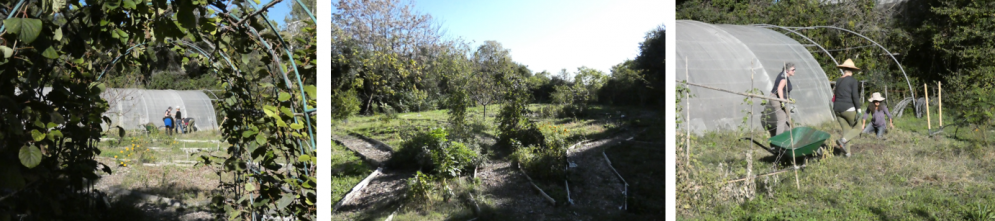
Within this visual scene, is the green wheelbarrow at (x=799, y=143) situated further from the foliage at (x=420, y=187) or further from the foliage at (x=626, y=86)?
the foliage at (x=420, y=187)

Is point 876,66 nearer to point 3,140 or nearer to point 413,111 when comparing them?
point 413,111

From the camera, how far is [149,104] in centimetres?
415

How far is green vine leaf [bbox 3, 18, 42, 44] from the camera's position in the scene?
118 cm

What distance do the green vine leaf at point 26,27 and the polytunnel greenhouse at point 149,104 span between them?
3205 millimetres

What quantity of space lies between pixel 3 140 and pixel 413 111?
1.32 meters

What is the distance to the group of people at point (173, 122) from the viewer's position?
428 centimetres

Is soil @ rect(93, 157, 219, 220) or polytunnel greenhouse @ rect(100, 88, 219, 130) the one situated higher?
polytunnel greenhouse @ rect(100, 88, 219, 130)

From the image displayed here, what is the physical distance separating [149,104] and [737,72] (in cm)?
510

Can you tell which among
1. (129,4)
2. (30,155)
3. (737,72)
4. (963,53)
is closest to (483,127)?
(129,4)

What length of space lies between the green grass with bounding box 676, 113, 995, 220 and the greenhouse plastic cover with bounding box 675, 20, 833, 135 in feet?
0.56

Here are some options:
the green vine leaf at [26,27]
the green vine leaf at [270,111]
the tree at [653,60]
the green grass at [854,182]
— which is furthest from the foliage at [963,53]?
the green vine leaf at [26,27]

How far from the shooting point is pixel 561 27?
7.11 feet

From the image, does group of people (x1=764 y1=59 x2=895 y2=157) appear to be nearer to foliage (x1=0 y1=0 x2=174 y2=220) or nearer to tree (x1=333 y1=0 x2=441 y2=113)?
tree (x1=333 y1=0 x2=441 y2=113)

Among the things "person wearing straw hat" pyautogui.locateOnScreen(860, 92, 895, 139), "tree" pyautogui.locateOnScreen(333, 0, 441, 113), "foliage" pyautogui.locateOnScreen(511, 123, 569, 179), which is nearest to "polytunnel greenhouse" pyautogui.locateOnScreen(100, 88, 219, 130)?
"tree" pyautogui.locateOnScreen(333, 0, 441, 113)
